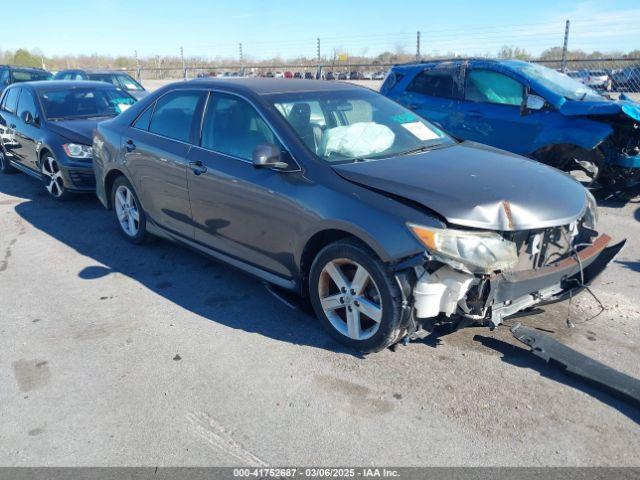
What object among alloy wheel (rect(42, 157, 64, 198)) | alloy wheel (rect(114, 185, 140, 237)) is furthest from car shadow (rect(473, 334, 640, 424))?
alloy wheel (rect(42, 157, 64, 198))

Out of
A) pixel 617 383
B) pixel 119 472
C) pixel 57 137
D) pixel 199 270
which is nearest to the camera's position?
pixel 119 472

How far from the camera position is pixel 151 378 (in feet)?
11.3

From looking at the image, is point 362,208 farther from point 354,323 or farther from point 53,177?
point 53,177

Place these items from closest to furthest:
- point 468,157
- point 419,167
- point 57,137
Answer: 1. point 419,167
2. point 468,157
3. point 57,137

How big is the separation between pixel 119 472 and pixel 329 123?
8.83ft

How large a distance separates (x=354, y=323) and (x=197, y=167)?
1891 millimetres

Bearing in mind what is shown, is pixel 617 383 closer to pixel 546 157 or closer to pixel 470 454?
pixel 470 454

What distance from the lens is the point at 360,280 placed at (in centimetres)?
344

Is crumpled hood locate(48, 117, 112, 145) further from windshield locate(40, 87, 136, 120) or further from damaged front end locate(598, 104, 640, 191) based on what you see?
damaged front end locate(598, 104, 640, 191)

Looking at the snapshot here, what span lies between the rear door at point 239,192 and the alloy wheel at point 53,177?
3.76 m

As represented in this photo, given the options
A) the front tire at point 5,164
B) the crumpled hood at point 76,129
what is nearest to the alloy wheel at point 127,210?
the crumpled hood at point 76,129

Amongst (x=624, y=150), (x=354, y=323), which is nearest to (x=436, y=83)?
(x=624, y=150)

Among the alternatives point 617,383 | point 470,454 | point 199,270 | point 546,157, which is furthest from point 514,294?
point 546,157

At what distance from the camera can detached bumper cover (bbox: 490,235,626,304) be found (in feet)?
10.3
